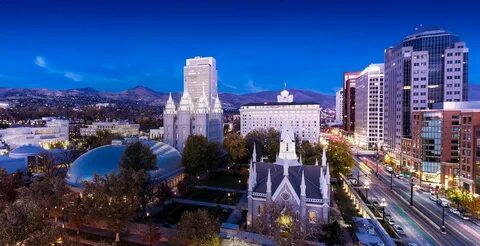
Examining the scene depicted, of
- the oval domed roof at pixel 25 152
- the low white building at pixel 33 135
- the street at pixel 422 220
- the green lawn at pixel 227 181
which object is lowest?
the street at pixel 422 220

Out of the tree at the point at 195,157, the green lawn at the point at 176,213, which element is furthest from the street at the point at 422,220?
the tree at the point at 195,157

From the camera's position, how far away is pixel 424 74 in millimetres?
107750

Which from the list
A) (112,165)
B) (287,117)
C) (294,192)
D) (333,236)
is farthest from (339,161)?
(287,117)

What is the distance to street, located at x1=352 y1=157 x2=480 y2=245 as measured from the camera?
45.6 metres

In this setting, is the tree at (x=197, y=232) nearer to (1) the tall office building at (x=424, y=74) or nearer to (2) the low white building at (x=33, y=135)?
(1) the tall office building at (x=424, y=74)

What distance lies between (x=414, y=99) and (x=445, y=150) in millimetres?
36238

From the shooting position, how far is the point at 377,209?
5834 centimetres

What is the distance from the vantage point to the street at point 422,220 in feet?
149

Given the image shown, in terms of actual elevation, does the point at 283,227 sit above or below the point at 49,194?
below

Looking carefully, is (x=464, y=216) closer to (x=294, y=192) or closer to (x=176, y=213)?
(x=294, y=192)

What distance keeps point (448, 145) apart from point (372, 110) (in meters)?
77.9

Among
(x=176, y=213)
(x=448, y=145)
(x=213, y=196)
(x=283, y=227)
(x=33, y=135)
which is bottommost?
(x=176, y=213)

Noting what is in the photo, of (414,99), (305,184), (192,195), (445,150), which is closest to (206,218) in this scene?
(305,184)

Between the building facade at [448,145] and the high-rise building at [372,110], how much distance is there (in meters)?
58.7
